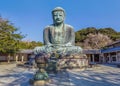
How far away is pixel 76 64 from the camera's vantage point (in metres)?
11.3

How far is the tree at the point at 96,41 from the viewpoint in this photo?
45688 mm

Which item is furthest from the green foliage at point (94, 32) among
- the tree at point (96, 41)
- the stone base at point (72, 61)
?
the stone base at point (72, 61)

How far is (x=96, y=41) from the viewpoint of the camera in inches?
1836

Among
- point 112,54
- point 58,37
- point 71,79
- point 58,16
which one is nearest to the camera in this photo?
point 71,79

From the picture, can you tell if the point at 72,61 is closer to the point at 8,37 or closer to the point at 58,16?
the point at 58,16

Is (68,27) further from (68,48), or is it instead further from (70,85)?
(70,85)

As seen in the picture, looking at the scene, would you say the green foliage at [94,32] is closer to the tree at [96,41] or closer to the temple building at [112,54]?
the tree at [96,41]

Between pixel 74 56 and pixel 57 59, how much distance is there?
1.08 metres

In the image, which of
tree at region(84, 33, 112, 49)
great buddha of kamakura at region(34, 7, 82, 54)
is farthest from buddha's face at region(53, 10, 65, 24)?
tree at region(84, 33, 112, 49)

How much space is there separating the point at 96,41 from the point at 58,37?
35.6m

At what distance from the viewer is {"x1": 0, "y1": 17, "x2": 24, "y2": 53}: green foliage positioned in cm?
2662

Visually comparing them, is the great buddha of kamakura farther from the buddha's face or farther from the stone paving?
the stone paving

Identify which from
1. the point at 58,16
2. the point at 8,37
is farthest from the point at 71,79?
the point at 8,37

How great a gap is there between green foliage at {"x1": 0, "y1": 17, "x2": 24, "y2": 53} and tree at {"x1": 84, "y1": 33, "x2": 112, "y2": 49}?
21.4m
